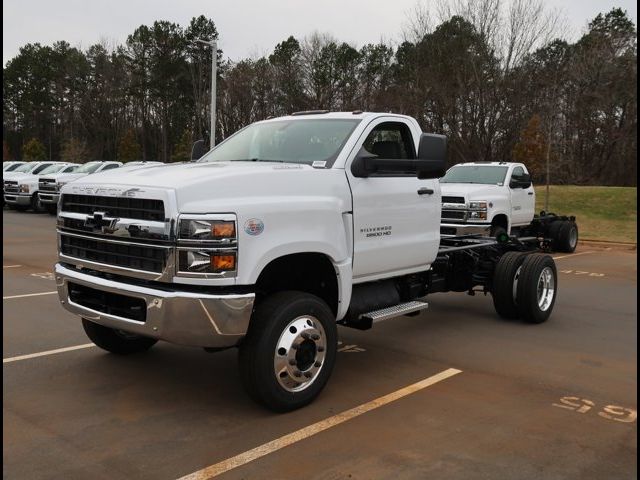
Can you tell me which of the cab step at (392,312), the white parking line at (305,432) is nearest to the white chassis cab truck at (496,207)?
the cab step at (392,312)

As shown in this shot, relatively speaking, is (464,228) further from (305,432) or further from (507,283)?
(305,432)

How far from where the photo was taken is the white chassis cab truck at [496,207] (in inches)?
499

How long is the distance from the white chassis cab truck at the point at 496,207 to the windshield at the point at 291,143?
6903 mm

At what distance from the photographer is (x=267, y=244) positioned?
4.29 m

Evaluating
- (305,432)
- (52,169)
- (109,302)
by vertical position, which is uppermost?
(52,169)

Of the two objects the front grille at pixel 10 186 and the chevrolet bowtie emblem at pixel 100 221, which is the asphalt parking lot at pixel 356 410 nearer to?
the chevrolet bowtie emblem at pixel 100 221

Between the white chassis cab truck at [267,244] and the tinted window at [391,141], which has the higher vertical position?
the tinted window at [391,141]

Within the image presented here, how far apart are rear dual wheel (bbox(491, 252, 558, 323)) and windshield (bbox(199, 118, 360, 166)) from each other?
118 inches

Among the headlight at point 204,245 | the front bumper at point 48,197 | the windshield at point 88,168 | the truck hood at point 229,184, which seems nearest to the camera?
the headlight at point 204,245

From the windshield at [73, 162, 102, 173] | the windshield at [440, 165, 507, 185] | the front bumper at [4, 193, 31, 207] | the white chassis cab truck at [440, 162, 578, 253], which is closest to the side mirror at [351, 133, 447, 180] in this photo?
the white chassis cab truck at [440, 162, 578, 253]

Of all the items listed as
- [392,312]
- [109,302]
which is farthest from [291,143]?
[109,302]

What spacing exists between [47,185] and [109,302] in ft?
67.7

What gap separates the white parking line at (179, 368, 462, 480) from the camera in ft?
12.1

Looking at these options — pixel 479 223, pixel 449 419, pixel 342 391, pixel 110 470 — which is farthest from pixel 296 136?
pixel 479 223
